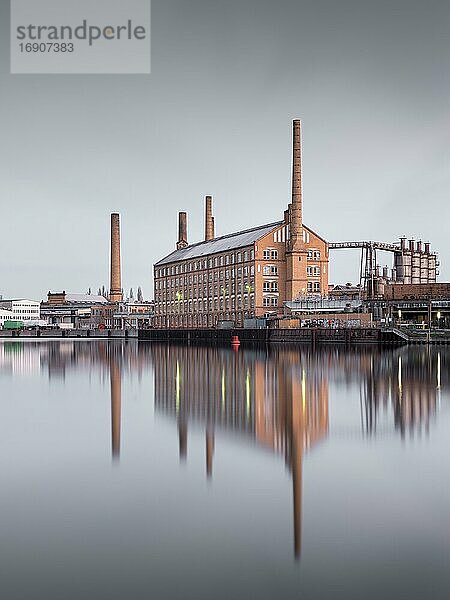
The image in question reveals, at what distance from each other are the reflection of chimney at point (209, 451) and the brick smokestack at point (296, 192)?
201 ft

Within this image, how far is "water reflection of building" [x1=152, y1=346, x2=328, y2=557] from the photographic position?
1152 cm

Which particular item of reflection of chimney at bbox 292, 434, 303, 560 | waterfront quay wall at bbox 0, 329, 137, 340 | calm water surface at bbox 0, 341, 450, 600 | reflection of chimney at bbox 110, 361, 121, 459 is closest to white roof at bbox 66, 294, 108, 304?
waterfront quay wall at bbox 0, 329, 137, 340

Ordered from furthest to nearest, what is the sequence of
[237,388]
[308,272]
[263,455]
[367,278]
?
1. [367,278]
2. [308,272]
3. [237,388]
4. [263,455]

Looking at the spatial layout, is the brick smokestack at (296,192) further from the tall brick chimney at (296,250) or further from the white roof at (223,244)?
the white roof at (223,244)

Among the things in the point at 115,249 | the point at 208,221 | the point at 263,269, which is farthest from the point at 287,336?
the point at 115,249

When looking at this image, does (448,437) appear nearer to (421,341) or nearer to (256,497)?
(256,497)

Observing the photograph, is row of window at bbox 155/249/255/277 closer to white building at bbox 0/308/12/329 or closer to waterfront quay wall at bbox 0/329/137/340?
waterfront quay wall at bbox 0/329/137/340

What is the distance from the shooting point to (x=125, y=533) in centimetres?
686

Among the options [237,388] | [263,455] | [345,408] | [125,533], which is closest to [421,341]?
[237,388]

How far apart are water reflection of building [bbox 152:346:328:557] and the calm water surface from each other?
0.25ft

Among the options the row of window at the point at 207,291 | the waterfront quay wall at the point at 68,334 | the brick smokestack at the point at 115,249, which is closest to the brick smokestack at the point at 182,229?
the row of window at the point at 207,291

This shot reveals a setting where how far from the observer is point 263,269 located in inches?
2972

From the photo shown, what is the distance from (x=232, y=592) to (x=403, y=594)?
142 centimetres

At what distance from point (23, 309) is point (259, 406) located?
17242 cm
